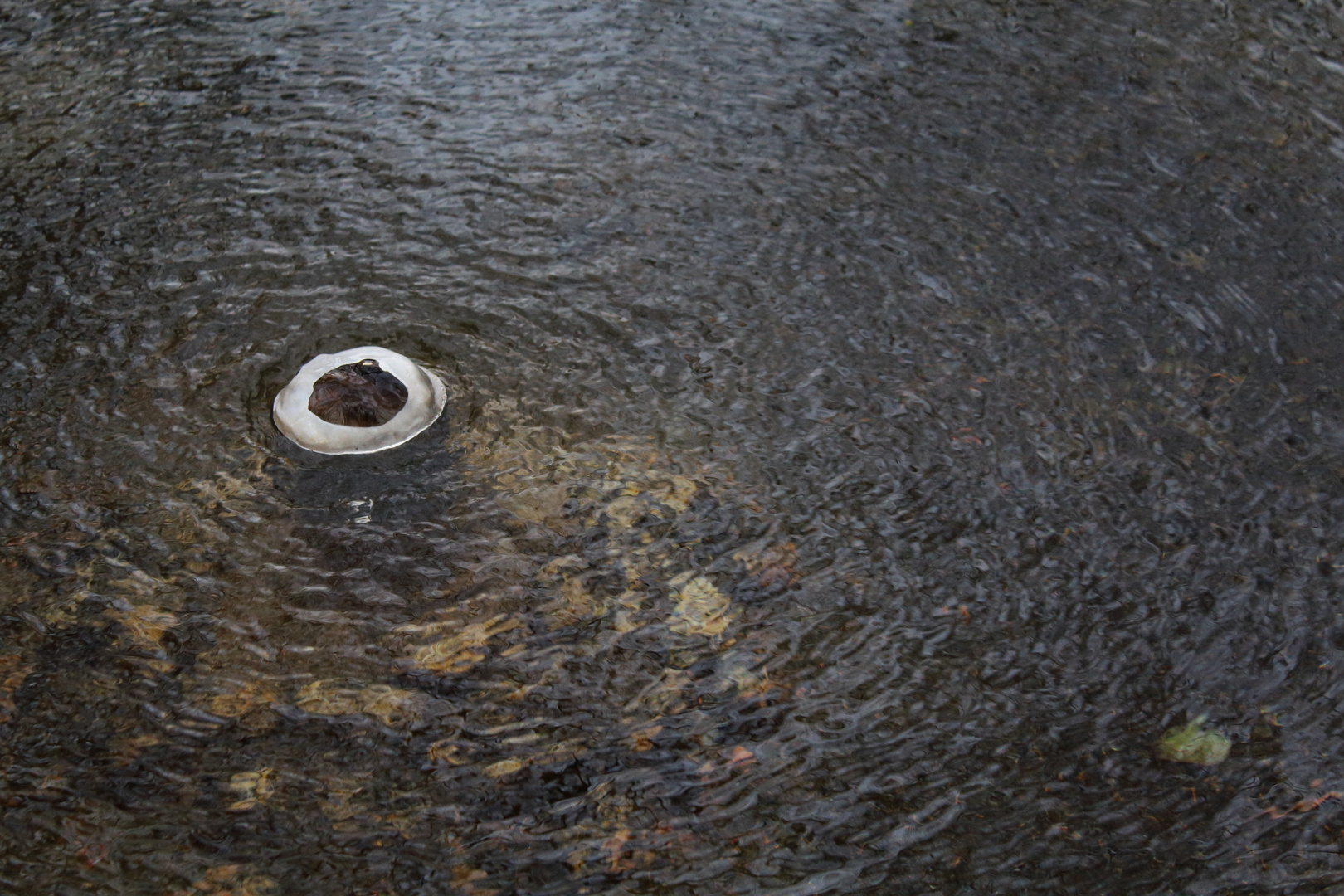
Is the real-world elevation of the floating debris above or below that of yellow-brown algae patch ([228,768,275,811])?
above

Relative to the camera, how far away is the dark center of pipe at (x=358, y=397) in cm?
490

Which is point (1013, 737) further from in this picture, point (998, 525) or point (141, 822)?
point (141, 822)

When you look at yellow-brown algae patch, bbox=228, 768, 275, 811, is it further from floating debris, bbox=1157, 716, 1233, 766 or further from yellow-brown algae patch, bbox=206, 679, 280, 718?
floating debris, bbox=1157, 716, 1233, 766

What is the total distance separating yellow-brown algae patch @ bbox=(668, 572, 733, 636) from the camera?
14.2 feet

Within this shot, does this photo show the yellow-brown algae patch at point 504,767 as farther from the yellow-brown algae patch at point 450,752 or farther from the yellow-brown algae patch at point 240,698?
the yellow-brown algae patch at point 240,698

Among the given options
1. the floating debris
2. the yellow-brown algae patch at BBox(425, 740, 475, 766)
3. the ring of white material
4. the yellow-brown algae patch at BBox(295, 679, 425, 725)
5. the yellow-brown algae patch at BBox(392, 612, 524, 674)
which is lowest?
the yellow-brown algae patch at BBox(425, 740, 475, 766)

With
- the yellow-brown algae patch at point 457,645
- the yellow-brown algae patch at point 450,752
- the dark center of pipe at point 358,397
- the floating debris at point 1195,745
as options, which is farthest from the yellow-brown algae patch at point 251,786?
the floating debris at point 1195,745

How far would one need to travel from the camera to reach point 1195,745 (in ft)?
13.0

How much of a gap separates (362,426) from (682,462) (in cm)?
138

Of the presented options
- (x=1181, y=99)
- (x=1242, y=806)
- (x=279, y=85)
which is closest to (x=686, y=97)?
(x=279, y=85)

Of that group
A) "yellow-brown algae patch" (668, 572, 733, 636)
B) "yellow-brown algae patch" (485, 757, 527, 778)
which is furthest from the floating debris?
"yellow-brown algae patch" (485, 757, 527, 778)

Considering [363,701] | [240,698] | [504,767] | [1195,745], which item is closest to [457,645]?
[363,701]

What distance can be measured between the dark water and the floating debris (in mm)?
54

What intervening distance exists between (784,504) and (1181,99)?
13.5ft
